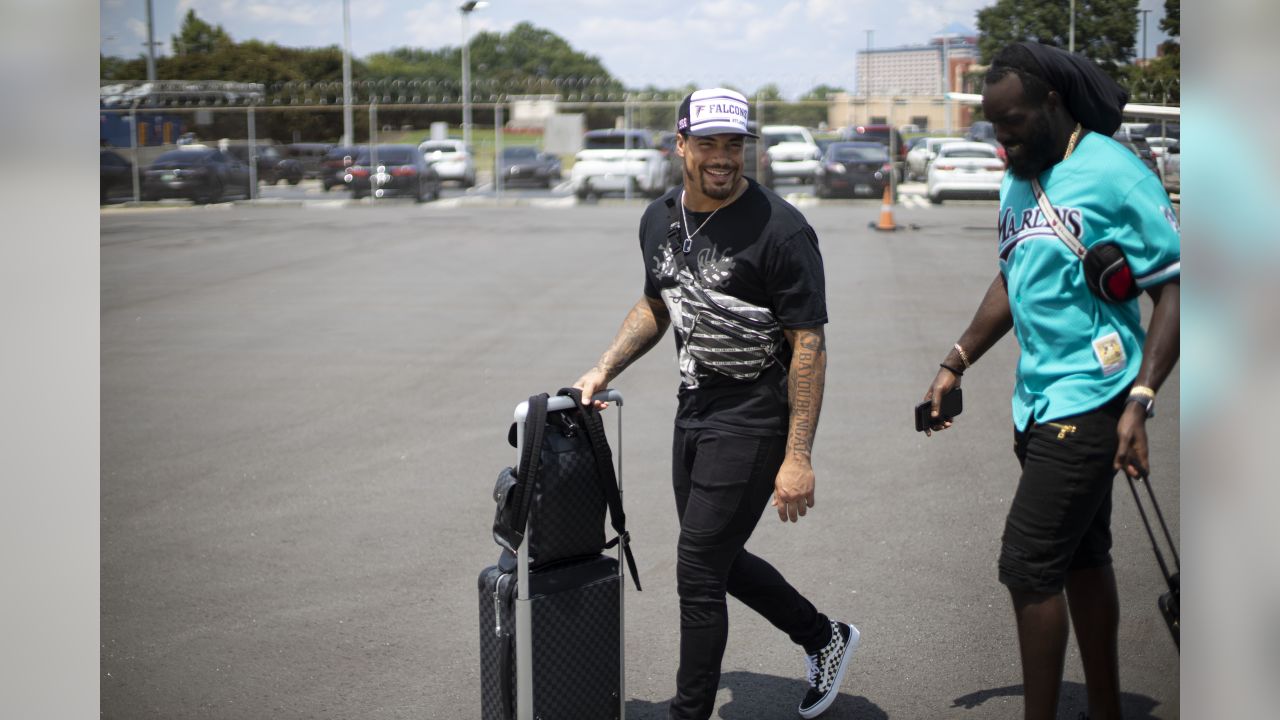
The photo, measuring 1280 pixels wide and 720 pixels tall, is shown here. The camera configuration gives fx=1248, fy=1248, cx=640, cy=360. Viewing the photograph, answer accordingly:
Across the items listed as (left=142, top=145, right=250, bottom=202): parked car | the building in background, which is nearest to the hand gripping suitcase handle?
the building in background

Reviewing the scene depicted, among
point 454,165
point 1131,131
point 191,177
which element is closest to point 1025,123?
point 1131,131

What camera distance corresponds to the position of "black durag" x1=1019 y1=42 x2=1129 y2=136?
10.2ft

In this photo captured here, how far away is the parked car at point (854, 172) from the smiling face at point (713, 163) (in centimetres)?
2481

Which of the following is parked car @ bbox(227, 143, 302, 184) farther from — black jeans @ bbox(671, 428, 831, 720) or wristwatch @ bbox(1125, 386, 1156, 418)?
wristwatch @ bbox(1125, 386, 1156, 418)

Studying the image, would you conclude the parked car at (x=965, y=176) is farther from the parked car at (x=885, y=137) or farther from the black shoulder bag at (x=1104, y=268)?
the black shoulder bag at (x=1104, y=268)

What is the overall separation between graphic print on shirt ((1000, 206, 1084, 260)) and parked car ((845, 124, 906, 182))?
24290 millimetres

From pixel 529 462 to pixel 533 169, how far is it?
30604 millimetres

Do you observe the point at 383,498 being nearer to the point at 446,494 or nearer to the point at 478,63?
the point at 446,494

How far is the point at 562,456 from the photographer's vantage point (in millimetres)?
3457

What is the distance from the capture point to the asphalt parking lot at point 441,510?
4230 millimetres

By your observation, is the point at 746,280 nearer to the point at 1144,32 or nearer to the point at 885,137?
the point at 1144,32

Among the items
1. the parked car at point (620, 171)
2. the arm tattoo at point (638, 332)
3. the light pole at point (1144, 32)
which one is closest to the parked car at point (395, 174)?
the parked car at point (620, 171)

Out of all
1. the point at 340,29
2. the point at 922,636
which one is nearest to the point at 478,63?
the point at 340,29

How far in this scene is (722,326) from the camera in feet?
11.5
